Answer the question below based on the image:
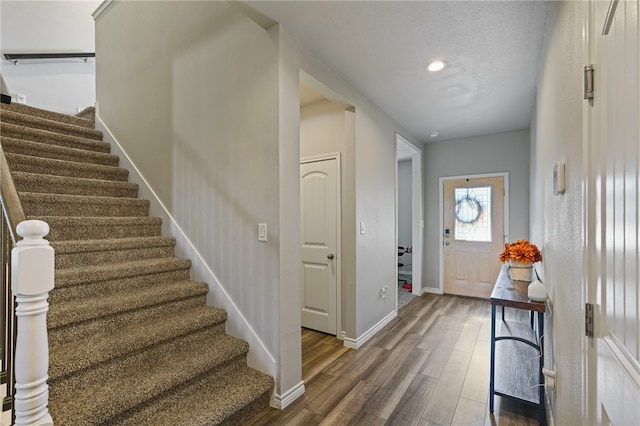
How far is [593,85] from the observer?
0.91 metres

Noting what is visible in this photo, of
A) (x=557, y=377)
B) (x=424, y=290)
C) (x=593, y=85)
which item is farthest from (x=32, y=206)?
(x=424, y=290)

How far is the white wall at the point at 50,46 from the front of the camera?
3.80 meters

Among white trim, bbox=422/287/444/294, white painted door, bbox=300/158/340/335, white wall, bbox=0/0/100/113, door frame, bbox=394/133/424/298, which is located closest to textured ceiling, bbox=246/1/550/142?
white painted door, bbox=300/158/340/335

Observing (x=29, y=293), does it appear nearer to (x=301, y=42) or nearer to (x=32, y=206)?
(x=32, y=206)

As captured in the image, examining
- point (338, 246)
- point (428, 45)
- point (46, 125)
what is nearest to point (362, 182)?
point (338, 246)

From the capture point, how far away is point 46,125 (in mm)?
3117

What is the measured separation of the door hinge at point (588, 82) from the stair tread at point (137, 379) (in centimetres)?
234

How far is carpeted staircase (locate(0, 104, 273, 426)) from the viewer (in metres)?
1.64

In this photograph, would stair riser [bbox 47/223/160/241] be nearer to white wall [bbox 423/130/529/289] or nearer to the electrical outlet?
the electrical outlet

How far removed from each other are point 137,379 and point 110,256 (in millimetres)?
1072

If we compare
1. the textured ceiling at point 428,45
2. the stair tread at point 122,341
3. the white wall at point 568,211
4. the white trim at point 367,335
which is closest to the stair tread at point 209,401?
the stair tread at point 122,341

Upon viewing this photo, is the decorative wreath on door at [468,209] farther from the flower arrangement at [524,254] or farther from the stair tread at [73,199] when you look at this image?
the stair tread at [73,199]

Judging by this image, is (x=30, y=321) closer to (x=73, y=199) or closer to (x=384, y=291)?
(x=73, y=199)

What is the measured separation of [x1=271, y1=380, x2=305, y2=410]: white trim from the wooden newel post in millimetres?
1300
